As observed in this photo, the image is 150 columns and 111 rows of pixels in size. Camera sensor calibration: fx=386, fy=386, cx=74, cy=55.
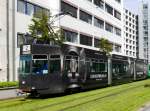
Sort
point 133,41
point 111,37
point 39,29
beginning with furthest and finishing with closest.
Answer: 1. point 133,41
2. point 111,37
3. point 39,29

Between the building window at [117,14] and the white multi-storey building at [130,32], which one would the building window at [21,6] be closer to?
the building window at [117,14]

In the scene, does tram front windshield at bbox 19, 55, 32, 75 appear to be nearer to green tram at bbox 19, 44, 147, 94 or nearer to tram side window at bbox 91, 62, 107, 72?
green tram at bbox 19, 44, 147, 94

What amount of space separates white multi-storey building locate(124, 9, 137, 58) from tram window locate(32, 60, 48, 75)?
117509mm

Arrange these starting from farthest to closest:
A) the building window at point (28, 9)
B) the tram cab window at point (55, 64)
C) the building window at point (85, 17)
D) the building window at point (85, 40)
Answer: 1. the building window at point (85, 17)
2. the building window at point (85, 40)
3. the building window at point (28, 9)
4. the tram cab window at point (55, 64)

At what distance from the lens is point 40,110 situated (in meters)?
15.5

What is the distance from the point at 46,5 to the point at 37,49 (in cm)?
2797

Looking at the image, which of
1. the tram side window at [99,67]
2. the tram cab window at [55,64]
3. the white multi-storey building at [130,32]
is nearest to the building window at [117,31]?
the tram side window at [99,67]

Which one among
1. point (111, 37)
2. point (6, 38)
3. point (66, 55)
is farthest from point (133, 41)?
point (66, 55)

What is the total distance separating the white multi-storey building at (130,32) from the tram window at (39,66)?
117509mm

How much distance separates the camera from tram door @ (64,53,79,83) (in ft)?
76.3

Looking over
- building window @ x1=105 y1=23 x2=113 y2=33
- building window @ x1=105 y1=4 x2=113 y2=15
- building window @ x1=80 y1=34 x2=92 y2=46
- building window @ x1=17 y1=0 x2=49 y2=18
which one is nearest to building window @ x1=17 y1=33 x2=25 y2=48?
building window @ x1=17 y1=0 x2=49 y2=18

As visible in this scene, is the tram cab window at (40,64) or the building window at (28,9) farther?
the building window at (28,9)

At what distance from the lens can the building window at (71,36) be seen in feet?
176

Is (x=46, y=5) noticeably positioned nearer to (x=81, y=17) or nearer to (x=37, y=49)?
(x=81, y=17)
